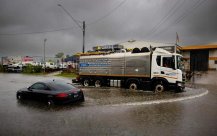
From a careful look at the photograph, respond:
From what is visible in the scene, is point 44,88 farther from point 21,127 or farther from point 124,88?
point 124,88

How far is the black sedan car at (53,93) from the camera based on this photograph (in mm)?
13125

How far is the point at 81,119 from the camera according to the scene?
10.1 meters

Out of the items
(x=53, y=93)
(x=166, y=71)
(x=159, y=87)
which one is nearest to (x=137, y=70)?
(x=159, y=87)

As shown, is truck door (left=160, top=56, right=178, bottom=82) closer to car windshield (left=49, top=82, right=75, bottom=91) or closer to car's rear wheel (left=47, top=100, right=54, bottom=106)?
car windshield (left=49, top=82, right=75, bottom=91)

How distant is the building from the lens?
43994 mm

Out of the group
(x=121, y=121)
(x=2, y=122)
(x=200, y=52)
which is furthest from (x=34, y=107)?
(x=200, y=52)

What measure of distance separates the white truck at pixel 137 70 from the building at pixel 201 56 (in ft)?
83.9

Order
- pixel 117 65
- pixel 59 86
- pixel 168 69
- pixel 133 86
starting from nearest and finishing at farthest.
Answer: pixel 59 86 < pixel 168 69 < pixel 133 86 < pixel 117 65

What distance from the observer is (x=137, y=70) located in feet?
68.2

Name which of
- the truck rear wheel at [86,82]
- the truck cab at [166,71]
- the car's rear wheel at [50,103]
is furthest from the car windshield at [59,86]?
the truck rear wheel at [86,82]

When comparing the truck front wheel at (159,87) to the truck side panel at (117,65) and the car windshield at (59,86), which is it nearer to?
the truck side panel at (117,65)

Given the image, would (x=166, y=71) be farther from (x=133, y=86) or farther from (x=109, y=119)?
(x=109, y=119)

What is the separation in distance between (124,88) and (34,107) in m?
10.6

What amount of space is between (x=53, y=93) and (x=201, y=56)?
127 feet
